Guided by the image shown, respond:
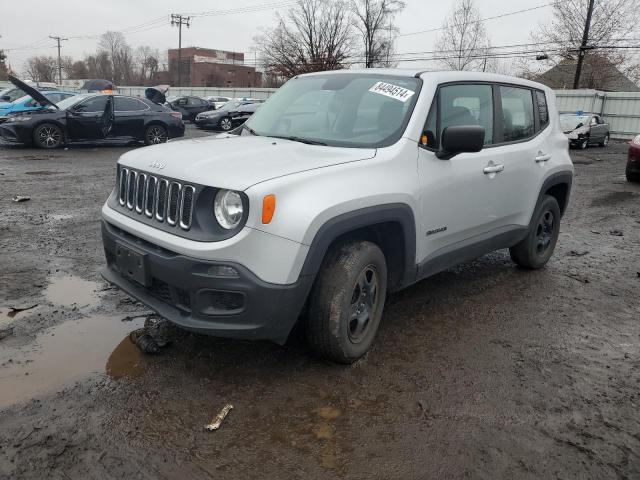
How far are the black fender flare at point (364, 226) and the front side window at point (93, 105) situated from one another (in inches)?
503

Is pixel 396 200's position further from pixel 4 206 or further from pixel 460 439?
pixel 4 206

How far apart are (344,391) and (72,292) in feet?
8.57

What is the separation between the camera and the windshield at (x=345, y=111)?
11.9 feet

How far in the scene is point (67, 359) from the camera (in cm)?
336

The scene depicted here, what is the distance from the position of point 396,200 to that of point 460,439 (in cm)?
141

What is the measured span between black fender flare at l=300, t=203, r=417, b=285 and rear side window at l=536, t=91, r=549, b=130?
2.41 m

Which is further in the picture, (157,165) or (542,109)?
(542,109)

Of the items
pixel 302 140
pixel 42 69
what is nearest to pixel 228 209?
pixel 302 140

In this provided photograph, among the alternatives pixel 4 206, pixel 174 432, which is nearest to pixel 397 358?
pixel 174 432

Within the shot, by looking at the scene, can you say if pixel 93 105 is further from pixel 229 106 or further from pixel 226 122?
pixel 229 106

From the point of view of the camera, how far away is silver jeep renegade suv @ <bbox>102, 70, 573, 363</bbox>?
2.78 metres

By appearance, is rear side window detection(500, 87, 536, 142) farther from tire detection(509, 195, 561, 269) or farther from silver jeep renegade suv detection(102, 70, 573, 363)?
tire detection(509, 195, 561, 269)

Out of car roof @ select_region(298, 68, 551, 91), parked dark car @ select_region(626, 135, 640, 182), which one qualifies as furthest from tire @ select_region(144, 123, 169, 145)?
parked dark car @ select_region(626, 135, 640, 182)

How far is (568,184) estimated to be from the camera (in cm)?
549
